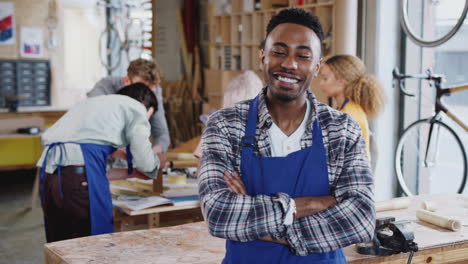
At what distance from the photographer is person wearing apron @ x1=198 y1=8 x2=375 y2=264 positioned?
1696mm

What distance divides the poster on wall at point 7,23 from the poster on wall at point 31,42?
167 mm

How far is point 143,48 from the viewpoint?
11016mm

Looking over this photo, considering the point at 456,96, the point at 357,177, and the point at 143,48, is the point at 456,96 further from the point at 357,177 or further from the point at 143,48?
the point at 143,48

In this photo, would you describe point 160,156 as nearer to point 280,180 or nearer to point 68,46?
point 280,180

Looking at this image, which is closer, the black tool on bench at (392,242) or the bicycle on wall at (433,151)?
the black tool on bench at (392,242)

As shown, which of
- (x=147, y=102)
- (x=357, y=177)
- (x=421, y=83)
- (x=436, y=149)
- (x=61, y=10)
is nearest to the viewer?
(x=357, y=177)

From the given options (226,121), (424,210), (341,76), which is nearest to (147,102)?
(341,76)

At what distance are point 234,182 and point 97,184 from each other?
80.2 inches

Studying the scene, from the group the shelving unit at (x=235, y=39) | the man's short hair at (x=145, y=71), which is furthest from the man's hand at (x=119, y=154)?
the shelving unit at (x=235, y=39)

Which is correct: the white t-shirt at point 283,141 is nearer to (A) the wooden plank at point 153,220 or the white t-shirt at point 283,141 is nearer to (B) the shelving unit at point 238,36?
(A) the wooden plank at point 153,220

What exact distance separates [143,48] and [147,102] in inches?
288

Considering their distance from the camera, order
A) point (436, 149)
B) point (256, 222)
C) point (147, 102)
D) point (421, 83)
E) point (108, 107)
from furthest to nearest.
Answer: point (421, 83) < point (436, 149) < point (147, 102) < point (108, 107) < point (256, 222)

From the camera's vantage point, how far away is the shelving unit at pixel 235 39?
7.57 meters

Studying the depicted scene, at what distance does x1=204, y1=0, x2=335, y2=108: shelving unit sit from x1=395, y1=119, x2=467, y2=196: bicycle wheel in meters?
1.87
